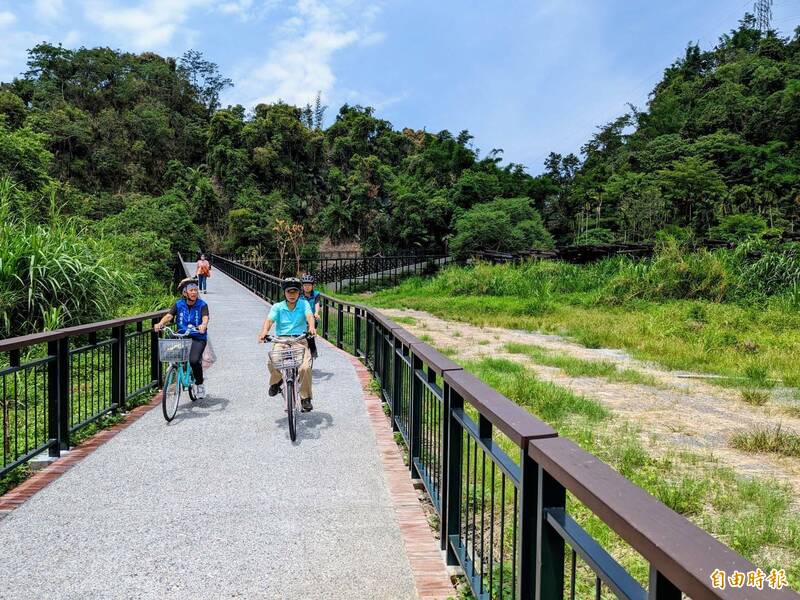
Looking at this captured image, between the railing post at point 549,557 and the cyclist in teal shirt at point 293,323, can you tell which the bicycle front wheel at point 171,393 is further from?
the railing post at point 549,557

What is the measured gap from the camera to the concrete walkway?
319 centimetres

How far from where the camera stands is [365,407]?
739cm

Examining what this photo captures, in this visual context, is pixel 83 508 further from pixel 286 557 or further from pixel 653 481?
pixel 653 481

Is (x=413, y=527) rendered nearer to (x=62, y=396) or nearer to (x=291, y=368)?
(x=291, y=368)

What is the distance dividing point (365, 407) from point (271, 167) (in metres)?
62.1

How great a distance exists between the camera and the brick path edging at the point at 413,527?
10.5 ft

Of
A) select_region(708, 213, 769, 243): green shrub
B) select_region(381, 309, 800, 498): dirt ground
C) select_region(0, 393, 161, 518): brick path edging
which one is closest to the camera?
select_region(0, 393, 161, 518): brick path edging

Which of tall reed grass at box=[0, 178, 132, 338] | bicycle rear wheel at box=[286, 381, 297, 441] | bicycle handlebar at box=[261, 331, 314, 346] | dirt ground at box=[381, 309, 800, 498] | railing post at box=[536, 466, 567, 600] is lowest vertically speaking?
dirt ground at box=[381, 309, 800, 498]

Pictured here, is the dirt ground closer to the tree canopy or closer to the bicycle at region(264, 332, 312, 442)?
the bicycle at region(264, 332, 312, 442)

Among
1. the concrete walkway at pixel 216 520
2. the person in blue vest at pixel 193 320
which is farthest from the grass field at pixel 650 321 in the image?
the person in blue vest at pixel 193 320

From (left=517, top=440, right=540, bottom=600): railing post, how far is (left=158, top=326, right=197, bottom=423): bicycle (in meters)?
5.35

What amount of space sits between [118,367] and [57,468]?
215 centimetres

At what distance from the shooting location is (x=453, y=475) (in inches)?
136

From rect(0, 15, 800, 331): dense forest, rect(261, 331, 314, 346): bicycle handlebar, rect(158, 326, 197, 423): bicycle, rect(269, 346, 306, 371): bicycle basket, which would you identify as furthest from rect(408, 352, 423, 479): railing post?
rect(0, 15, 800, 331): dense forest
